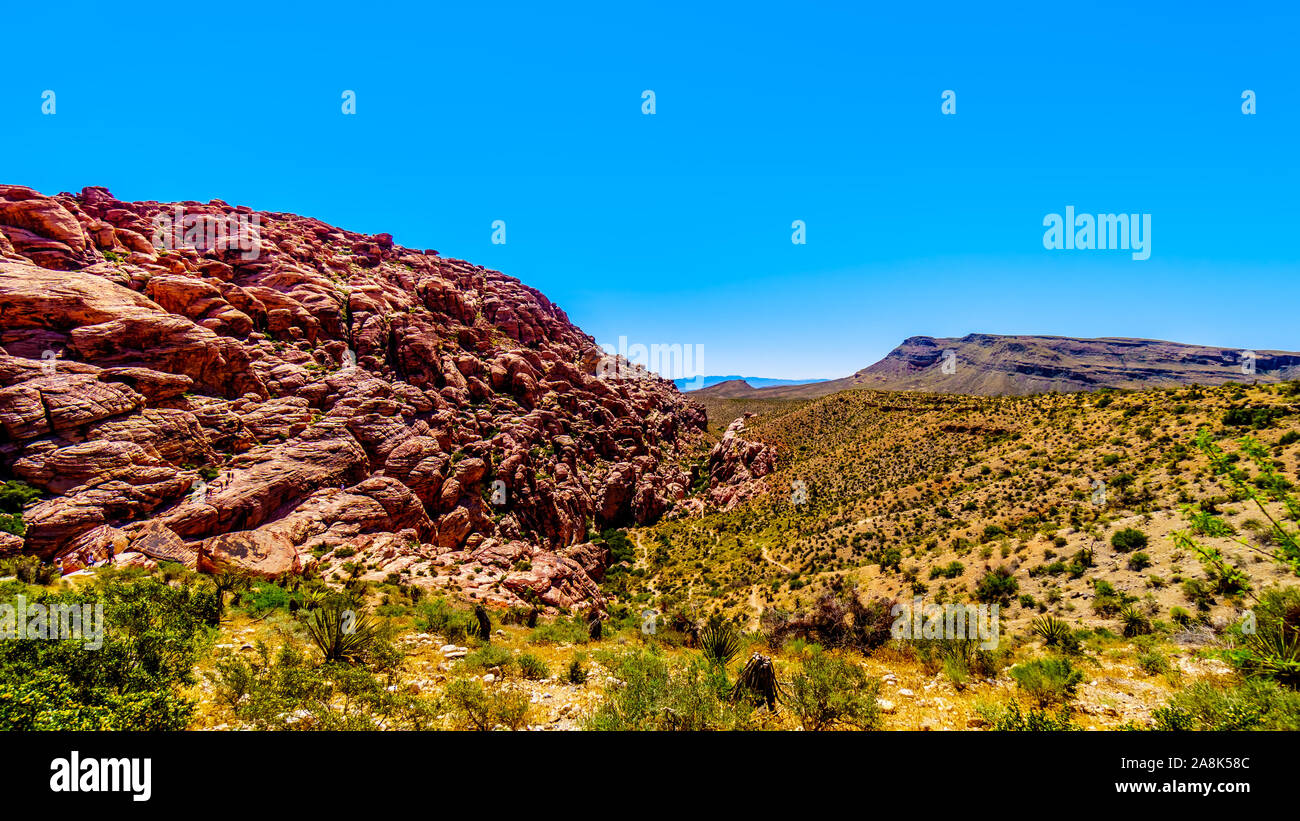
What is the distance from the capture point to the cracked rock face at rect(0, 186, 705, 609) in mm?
15156

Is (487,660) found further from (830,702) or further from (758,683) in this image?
(830,702)

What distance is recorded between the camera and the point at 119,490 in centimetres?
1507

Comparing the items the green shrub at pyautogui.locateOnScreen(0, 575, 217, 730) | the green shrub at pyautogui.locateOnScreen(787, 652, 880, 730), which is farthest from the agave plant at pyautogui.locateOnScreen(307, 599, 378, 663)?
Answer: the green shrub at pyautogui.locateOnScreen(787, 652, 880, 730)

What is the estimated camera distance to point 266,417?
20.7 m

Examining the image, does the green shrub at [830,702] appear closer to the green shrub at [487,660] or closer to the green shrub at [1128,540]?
the green shrub at [487,660]

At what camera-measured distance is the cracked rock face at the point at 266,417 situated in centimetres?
1516

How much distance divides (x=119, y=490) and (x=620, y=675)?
20.0m

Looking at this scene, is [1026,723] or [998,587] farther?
[998,587]

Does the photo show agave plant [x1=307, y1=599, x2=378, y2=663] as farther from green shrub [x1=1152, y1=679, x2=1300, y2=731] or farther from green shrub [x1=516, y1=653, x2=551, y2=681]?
green shrub [x1=1152, y1=679, x2=1300, y2=731]

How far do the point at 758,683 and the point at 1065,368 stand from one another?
194299mm

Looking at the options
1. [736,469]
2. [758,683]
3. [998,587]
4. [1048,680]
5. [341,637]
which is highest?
[341,637]

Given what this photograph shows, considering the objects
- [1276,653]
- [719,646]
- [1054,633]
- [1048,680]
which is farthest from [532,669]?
[1054,633]
